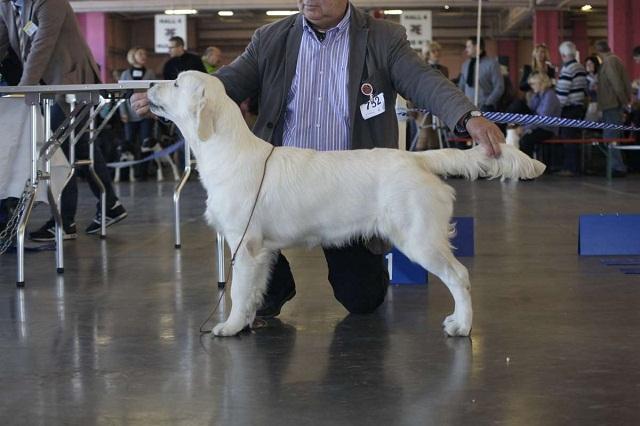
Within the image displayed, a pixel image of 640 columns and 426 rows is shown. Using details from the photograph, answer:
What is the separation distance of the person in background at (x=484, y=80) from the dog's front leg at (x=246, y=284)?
909cm

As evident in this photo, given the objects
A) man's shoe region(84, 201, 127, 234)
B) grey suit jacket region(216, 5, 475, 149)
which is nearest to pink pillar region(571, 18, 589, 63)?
man's shoe region(84, 201, 127, 234)

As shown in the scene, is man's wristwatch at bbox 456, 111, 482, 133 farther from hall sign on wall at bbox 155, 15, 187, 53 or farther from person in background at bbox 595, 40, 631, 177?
hall sign on wall at bbox 155, 15, 187, 53

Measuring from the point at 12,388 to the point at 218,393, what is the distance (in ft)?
1.99

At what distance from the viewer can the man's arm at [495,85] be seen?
12.2 m

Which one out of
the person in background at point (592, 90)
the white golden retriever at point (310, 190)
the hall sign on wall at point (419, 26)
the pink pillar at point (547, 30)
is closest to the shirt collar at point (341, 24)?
the white golden retriever at point (310, 190)

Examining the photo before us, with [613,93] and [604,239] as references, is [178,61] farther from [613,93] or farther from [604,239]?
[604,239]

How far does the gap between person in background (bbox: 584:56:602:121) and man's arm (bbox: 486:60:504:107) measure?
1617 mm

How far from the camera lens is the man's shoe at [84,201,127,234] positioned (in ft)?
21.9

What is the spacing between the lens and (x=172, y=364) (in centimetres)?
303

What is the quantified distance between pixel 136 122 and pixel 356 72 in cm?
1022

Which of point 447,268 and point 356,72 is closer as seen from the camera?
point 447,268

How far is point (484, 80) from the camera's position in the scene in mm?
12336

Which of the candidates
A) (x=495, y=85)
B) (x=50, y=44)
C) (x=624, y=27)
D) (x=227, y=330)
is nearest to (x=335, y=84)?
(x=227, y=330)

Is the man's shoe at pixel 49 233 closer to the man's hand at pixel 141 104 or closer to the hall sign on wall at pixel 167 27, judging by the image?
the man's hand at pixel 141 104
